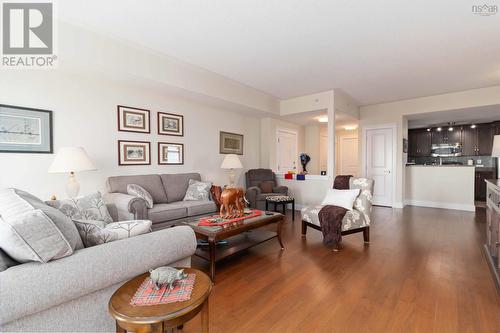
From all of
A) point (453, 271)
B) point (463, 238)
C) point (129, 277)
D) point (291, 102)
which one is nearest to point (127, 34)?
point (129, 277)

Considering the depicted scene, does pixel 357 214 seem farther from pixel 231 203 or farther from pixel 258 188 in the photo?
pixel 258 188

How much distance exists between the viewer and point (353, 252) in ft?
9.89

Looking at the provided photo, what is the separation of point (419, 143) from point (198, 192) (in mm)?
7357

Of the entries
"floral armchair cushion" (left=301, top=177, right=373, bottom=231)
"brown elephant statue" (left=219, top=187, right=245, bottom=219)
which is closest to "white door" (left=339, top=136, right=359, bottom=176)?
"floral armchair cushion" (left=301, top=177, right=373, bottom=231)

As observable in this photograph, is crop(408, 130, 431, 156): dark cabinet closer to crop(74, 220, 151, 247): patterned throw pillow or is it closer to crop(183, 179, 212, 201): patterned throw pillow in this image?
crop(183, 179, 212, 201): patterned throw pillow

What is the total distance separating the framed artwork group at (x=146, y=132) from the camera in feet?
12.2

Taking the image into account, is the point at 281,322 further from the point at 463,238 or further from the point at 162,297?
the point at 463,238

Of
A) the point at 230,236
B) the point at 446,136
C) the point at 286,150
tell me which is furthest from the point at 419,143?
the point at 230,236

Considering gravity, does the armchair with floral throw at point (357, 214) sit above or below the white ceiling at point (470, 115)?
below

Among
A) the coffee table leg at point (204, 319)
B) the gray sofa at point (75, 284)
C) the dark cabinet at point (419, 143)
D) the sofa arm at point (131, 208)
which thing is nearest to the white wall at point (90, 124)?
the sofa arm at point (131, 208)

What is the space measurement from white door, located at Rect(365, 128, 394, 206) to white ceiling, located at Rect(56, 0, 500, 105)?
190cm

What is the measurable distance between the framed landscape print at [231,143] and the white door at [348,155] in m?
4.19

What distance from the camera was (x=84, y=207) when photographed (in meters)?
2.05

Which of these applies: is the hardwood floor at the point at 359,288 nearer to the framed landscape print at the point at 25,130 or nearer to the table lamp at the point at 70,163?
the table lamp at the point at 70,163
